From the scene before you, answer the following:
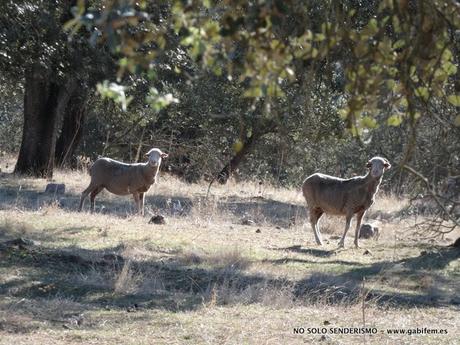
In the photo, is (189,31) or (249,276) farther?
(249,276)

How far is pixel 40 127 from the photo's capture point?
2108 centimetres

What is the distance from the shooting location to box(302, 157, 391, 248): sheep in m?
15.3

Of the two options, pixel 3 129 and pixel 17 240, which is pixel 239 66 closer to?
pixel 17 240

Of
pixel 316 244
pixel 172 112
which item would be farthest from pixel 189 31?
pixel 172 112

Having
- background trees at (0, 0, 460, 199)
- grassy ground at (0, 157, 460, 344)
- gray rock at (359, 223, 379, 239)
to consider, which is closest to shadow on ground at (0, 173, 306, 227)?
grassy ground at (0, 157, 460, 344)

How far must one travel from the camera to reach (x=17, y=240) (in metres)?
11.4

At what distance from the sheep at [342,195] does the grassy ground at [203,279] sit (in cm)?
61

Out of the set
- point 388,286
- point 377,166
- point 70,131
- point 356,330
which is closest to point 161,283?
point 356,330

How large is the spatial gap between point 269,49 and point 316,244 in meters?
11.4

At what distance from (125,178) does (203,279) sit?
6707 millimetres

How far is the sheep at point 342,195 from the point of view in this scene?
15.3 metres

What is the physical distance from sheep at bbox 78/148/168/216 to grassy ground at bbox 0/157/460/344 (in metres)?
0.46

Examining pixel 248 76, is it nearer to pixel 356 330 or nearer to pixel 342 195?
pixel 356 330

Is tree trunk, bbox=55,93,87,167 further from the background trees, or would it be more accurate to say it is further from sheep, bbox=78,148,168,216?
sheep, bbox=78,148,168,216
